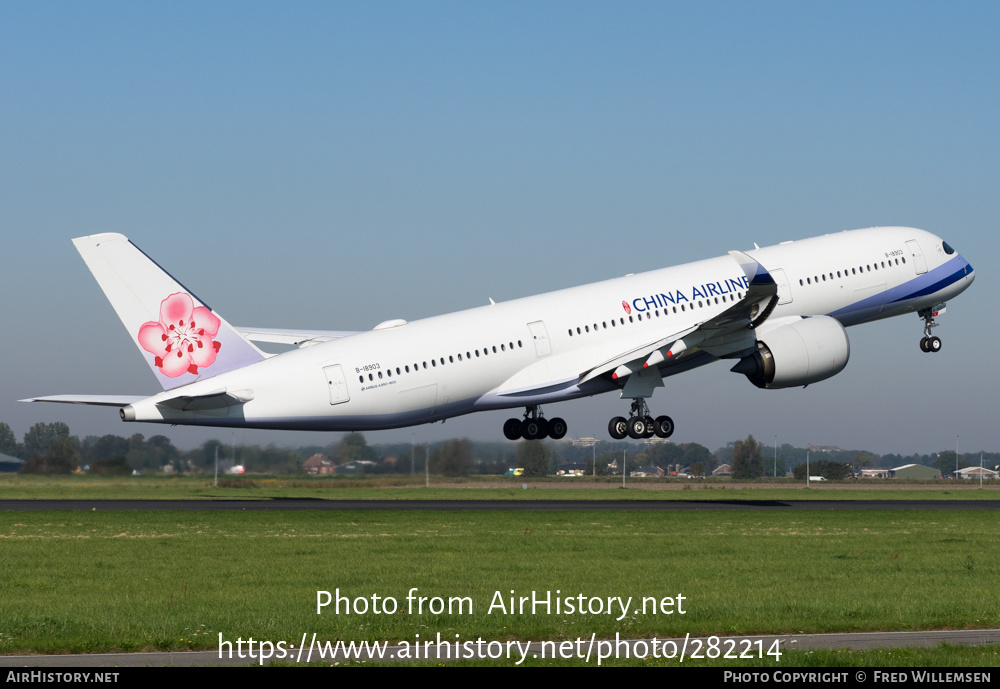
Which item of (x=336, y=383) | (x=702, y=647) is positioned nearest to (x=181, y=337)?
(x=336, y=383)

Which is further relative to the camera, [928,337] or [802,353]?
[928,337]

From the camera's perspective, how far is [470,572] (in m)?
31.3

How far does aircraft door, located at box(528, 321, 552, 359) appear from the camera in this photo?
51188 millimetres

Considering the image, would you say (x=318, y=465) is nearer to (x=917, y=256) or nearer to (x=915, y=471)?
(x=917, y=256)

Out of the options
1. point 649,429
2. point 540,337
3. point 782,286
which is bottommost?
point 649,429

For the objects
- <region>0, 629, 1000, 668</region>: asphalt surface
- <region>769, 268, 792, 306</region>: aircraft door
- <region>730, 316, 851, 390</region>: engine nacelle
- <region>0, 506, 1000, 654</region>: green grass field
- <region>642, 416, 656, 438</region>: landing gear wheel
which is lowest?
<region>0, 629, 1000, 668</region>: asphalt surface

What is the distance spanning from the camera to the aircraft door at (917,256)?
2260 inches

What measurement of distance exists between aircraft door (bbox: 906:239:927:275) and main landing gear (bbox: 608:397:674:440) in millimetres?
14424

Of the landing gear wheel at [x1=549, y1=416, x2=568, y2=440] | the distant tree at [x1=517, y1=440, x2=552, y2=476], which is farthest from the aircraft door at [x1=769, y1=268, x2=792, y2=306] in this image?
the distant tree at [x1=517, y1=440, x2=552, y2=476]

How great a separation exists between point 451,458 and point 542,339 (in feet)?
51.2

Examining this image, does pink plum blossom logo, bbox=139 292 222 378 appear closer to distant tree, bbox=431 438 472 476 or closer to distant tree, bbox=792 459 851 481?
distant tree, bbox=431 438 472 476

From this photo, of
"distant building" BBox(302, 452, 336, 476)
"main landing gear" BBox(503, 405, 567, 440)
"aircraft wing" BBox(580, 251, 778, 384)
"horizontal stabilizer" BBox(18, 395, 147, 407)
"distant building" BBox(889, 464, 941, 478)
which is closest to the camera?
"horizontal stabilizer" BBox(18, 395, 147, 407)

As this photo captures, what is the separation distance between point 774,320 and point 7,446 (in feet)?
128

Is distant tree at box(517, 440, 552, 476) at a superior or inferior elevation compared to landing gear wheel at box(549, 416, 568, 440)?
inferior
